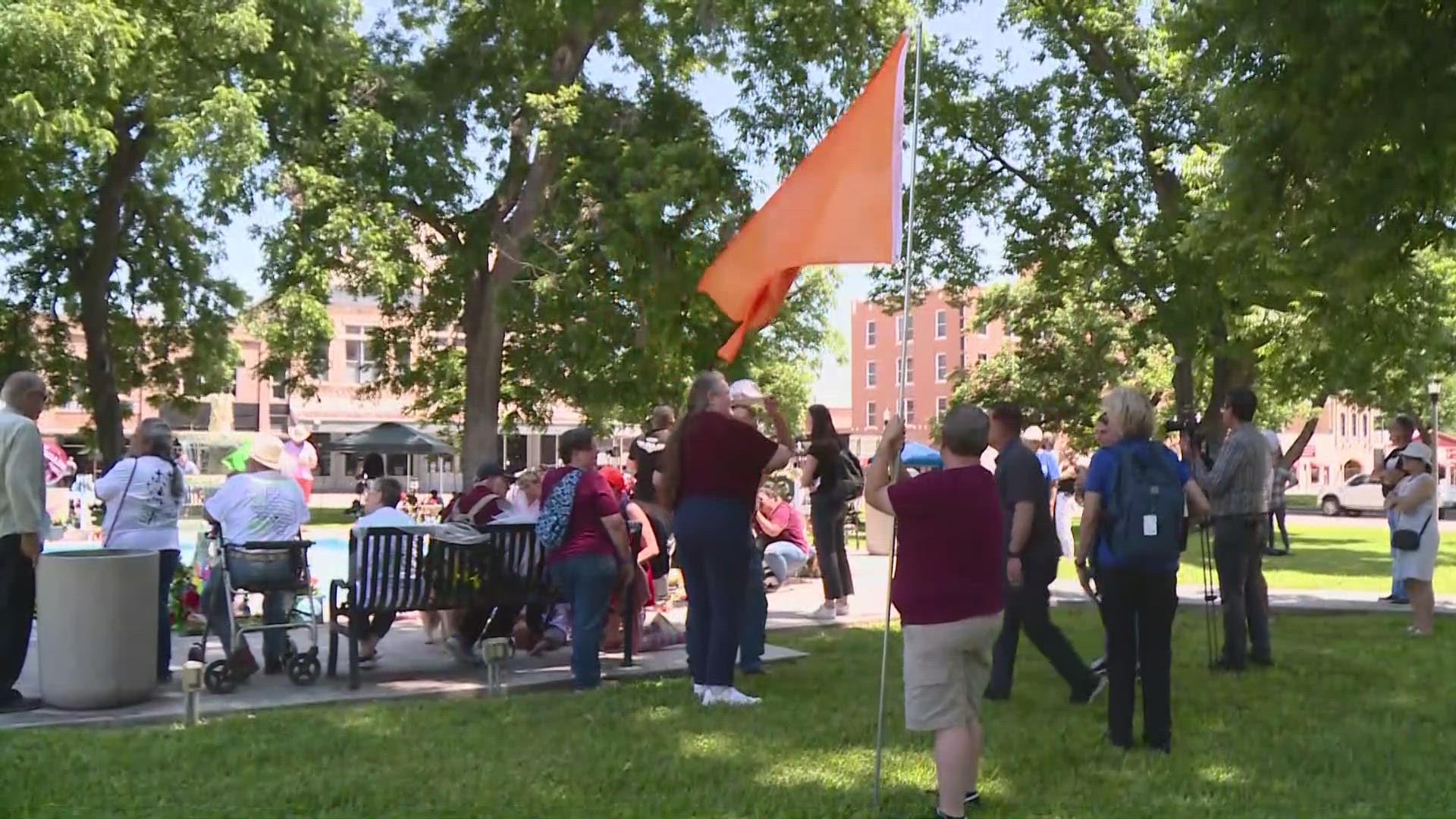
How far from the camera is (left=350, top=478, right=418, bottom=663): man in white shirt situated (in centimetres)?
786

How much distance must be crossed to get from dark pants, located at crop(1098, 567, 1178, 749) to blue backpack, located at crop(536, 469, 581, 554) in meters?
3.02

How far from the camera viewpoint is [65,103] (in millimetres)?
17453

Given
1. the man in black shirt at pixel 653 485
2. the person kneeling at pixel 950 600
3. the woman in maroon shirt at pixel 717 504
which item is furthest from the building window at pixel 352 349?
the person kneeling at pixel 950 600

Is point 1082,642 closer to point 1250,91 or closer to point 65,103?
point 1250,91

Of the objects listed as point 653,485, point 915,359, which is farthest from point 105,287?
point 915,359

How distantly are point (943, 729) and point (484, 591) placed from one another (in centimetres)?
407

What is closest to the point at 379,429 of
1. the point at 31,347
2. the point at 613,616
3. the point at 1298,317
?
the point at 31,347

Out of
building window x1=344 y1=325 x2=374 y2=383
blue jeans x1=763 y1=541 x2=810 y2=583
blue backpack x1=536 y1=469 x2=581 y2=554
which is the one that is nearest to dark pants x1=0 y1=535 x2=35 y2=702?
blue backpack x1=536 y1=469 x2=581 y2=554

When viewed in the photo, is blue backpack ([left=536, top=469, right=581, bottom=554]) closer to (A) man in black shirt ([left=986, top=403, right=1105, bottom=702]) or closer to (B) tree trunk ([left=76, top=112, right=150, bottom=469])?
(A) man in black shirt ([left=986, top=403, right=1105, bottom=702])

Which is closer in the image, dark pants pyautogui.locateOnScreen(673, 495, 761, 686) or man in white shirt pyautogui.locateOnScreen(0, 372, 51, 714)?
man in white shirt pyautogui.locateOnScreen(0, 372, 51, 714)

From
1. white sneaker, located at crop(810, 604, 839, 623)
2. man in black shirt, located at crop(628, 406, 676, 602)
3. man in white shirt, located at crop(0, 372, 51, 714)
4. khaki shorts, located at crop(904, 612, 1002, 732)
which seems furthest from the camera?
white sneaker, located at crop(810, 604, 839, 623)

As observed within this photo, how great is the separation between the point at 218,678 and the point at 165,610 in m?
0.66

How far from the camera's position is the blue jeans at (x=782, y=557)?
41.0 feet

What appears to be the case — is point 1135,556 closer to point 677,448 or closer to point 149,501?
point 677,448
